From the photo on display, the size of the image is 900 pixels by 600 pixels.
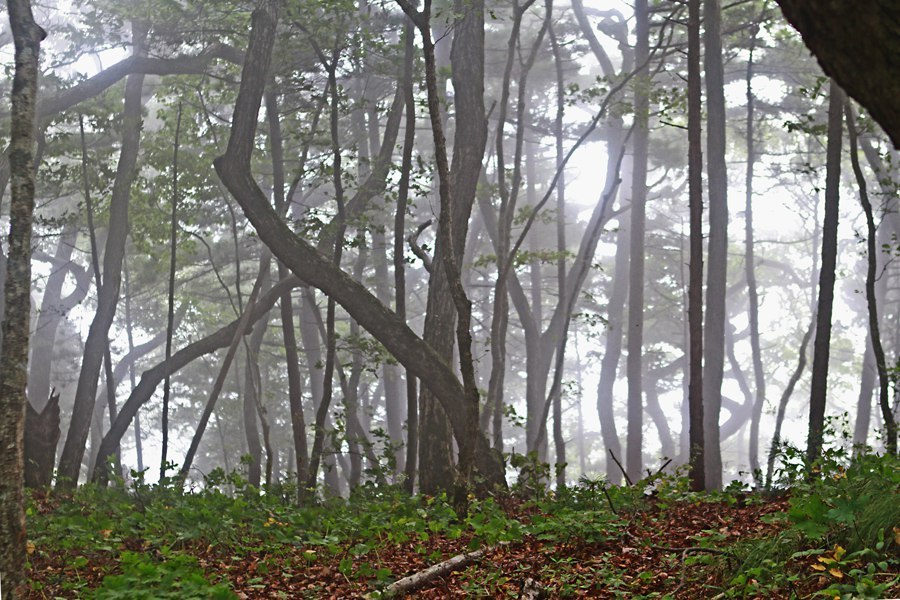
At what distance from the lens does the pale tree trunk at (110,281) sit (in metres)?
15.9

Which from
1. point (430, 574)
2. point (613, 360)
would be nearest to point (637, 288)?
point (613, 360)

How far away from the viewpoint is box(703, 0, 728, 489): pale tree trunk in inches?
600

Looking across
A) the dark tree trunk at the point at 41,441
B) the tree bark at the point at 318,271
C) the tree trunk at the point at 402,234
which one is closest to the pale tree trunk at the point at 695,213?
the tree bark at the point at 318,271

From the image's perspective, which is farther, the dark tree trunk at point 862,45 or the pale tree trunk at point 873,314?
the pale tree trunk at point 873,314

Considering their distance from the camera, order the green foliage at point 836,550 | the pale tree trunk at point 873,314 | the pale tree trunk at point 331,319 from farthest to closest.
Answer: the pale tree trunk at point 331,319, the pale tree trunk at point 873,314, the green foliage at point 836,550

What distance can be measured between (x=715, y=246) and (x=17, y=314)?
13.3 metres

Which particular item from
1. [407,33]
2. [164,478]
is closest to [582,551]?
[164,478]

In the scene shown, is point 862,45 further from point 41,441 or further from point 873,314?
point 41,441

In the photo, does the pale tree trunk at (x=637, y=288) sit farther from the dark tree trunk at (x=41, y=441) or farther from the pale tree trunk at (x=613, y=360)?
the dark tree trunk at (x=41, y=441)

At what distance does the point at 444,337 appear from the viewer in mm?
12062

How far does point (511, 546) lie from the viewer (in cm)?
708

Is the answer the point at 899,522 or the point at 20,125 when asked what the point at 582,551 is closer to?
the point at 899,522

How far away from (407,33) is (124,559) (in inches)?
376

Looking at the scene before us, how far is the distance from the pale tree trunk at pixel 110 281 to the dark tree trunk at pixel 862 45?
1529cm
